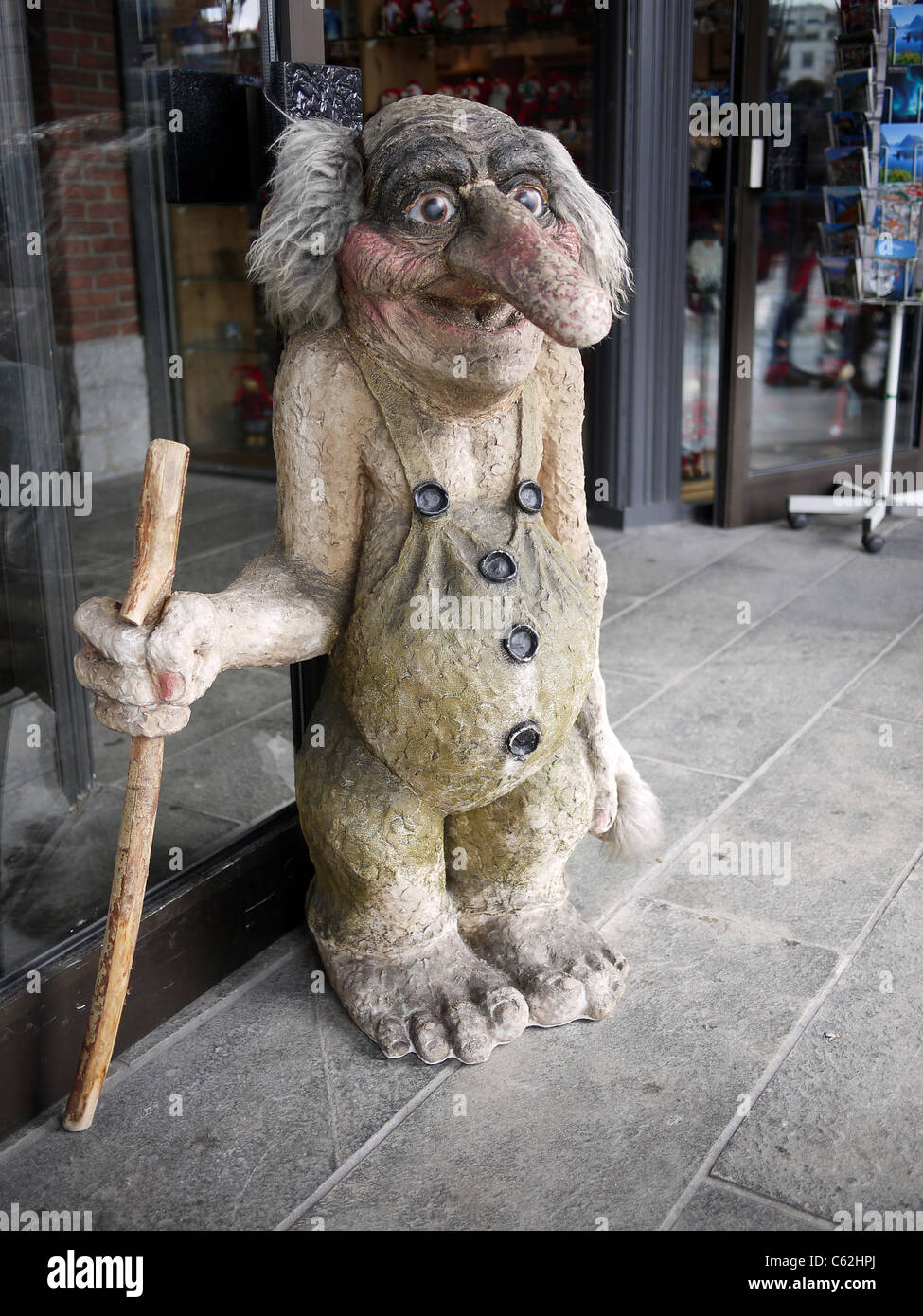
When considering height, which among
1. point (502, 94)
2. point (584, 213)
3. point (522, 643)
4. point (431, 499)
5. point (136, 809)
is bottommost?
point (136, 809)

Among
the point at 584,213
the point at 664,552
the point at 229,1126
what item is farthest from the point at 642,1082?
the point at 664,552

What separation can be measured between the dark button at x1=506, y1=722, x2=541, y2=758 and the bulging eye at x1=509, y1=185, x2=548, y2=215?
0.78 meters

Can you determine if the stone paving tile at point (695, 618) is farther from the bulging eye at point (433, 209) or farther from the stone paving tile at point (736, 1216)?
the bulging eye at point (433, 209)

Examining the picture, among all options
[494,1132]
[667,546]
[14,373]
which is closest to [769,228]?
[667,546]

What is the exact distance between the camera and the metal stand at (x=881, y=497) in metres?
4.94

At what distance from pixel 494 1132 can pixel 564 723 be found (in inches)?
25.6

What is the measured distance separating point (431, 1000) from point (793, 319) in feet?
14.7

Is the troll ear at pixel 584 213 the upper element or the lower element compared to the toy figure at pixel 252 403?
upper

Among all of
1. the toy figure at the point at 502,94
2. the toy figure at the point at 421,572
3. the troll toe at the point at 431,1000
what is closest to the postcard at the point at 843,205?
the toy figure at the point at 502,94

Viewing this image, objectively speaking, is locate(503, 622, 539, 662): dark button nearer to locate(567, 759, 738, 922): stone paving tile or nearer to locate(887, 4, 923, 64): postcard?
locate(567, 759, 738, 922): stone paving tile

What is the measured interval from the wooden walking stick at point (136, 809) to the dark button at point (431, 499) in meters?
0.38

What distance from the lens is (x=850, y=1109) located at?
1.95 metres

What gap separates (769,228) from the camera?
5266 millimetres

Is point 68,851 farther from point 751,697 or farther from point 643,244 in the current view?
point 643,244
